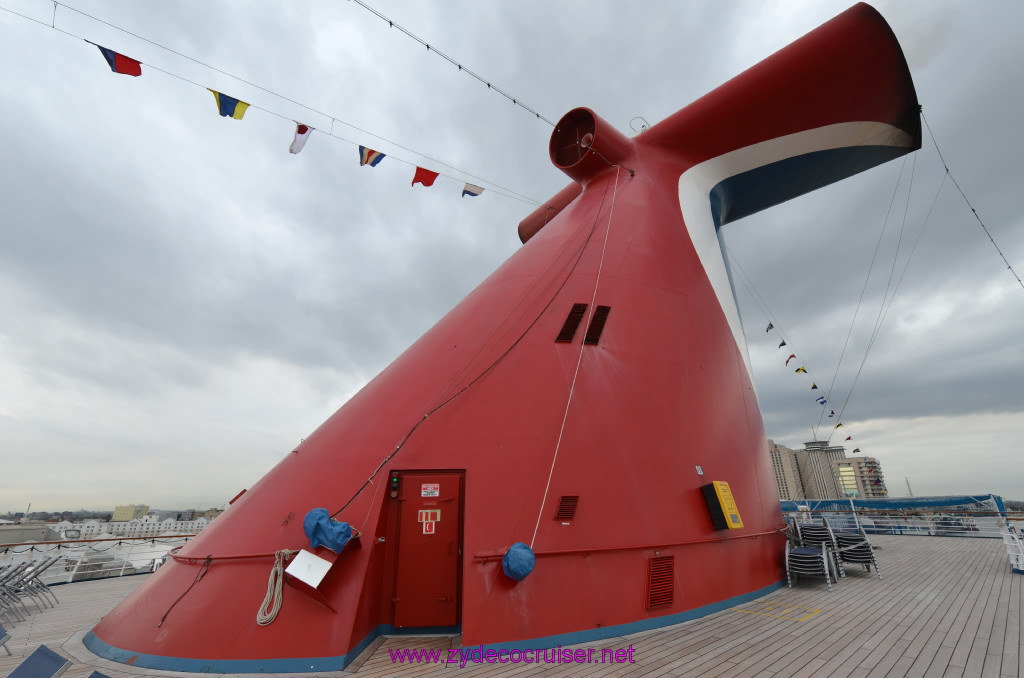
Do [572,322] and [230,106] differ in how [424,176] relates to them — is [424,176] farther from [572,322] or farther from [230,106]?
[572,322]

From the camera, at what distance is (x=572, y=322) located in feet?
19.9

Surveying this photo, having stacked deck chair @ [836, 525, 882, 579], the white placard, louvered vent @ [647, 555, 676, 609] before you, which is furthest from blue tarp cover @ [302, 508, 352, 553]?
stacked deck chair @ [836, 525, 882, 579]

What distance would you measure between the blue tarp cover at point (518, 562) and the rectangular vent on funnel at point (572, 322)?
8.71ft

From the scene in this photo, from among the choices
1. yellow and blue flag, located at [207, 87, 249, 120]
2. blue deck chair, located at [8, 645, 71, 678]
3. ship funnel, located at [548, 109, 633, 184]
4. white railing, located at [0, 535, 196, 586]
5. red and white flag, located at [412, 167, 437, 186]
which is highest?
ship funnel, located at [548, 109, 633, 184]

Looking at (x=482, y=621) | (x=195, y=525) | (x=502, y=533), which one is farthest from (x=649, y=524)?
(x=195, y=525)

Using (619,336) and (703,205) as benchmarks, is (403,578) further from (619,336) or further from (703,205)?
(703,205)

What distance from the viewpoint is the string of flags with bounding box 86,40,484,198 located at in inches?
232

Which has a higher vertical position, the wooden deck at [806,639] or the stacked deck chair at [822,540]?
the stacked deck chair at [822,540]

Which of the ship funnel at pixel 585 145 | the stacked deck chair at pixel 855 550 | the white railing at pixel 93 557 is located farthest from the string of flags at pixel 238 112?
the stacked deck chair at pixel 855 550

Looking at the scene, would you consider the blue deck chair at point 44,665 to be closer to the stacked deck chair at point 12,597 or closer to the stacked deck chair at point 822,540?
the stacked deck chair at point 12,597

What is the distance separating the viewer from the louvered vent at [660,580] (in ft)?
15.8

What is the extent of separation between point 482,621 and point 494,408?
2.11 meters

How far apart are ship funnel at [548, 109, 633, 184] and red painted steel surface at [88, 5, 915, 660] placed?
908 mm

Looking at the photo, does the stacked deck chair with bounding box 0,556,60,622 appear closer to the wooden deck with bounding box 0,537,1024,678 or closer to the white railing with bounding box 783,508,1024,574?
the wooden deck with bounding box 0,537,1024,678
